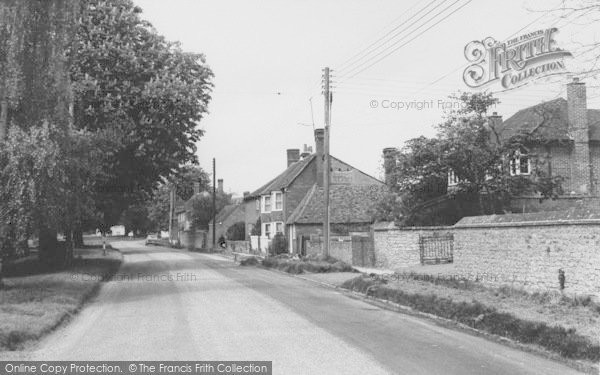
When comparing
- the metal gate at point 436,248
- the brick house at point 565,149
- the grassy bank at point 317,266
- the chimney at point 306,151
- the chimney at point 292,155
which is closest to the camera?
the metal gate at point 436,248

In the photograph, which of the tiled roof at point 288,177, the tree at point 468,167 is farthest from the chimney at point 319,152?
the tree at point 468,167

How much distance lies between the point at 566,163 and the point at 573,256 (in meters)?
22.2

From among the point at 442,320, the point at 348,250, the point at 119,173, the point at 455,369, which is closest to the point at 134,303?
the point at 442,320

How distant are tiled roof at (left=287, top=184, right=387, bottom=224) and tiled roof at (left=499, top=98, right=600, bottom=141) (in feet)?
35.9

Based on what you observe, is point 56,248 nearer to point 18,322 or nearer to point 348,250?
point 348,250

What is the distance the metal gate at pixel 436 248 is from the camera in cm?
2497

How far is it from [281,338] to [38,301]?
7231 millimetres

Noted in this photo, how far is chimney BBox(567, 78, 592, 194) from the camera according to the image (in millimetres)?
33375

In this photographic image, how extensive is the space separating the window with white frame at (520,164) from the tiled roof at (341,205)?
42.3 ft

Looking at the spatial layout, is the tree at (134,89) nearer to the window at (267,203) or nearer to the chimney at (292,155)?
the window at (267,203)

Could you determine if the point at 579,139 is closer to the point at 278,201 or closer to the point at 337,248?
the point at 337,248

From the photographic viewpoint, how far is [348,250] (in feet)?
102

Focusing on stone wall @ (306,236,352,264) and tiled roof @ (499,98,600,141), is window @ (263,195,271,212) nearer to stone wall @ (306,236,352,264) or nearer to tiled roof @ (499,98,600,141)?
stone wall @ (306,236,352,264)

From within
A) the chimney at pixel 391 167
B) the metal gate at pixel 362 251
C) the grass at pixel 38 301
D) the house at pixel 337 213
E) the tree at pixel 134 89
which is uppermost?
the tree at pixel 134 89
